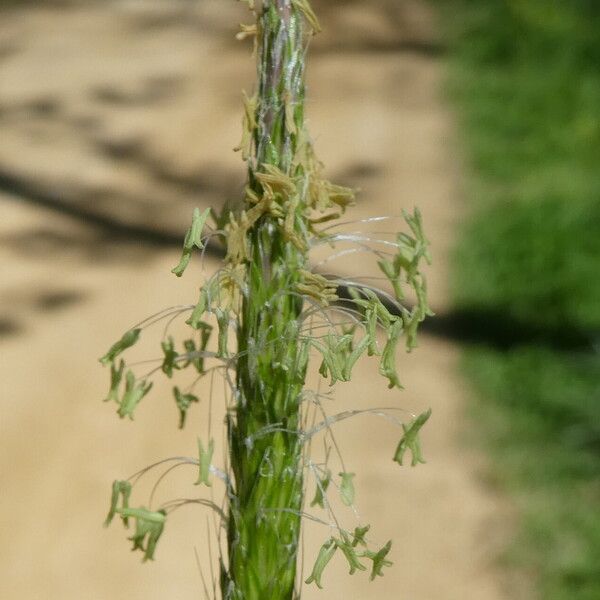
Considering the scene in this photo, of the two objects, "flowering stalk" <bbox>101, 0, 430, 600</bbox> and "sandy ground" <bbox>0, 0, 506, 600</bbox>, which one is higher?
"sandy ground" <bbox>0, 0, 506, 600</bbox>

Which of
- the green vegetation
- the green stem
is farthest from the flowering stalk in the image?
the green vegetation

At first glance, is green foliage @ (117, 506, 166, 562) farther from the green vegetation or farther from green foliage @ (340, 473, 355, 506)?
the green vegetation

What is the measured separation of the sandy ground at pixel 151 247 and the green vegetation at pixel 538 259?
158 millimetres

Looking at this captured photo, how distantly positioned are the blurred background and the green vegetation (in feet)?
0.04

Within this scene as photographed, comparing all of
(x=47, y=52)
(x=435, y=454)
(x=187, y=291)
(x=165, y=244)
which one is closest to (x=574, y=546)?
(x=435, y=454)

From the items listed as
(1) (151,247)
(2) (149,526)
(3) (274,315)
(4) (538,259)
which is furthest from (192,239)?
(1) (151,247)

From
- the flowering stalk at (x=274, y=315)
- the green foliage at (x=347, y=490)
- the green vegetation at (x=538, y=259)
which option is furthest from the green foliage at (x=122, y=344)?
the green vegetation at (x=538, y=259)

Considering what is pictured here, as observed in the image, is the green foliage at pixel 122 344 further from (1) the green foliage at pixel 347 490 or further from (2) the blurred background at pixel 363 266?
(2) the blurred background at pixel 363 266

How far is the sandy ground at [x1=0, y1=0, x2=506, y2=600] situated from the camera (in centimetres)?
461

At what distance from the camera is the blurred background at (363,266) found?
4625 millimetres

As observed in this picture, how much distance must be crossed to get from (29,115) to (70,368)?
270cm

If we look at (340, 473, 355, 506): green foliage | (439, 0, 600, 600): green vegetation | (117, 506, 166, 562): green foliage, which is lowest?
(117, 506, 166, 562): green foliage

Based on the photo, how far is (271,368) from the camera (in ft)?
5.71

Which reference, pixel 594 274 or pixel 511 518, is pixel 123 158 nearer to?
pixel 594 274
